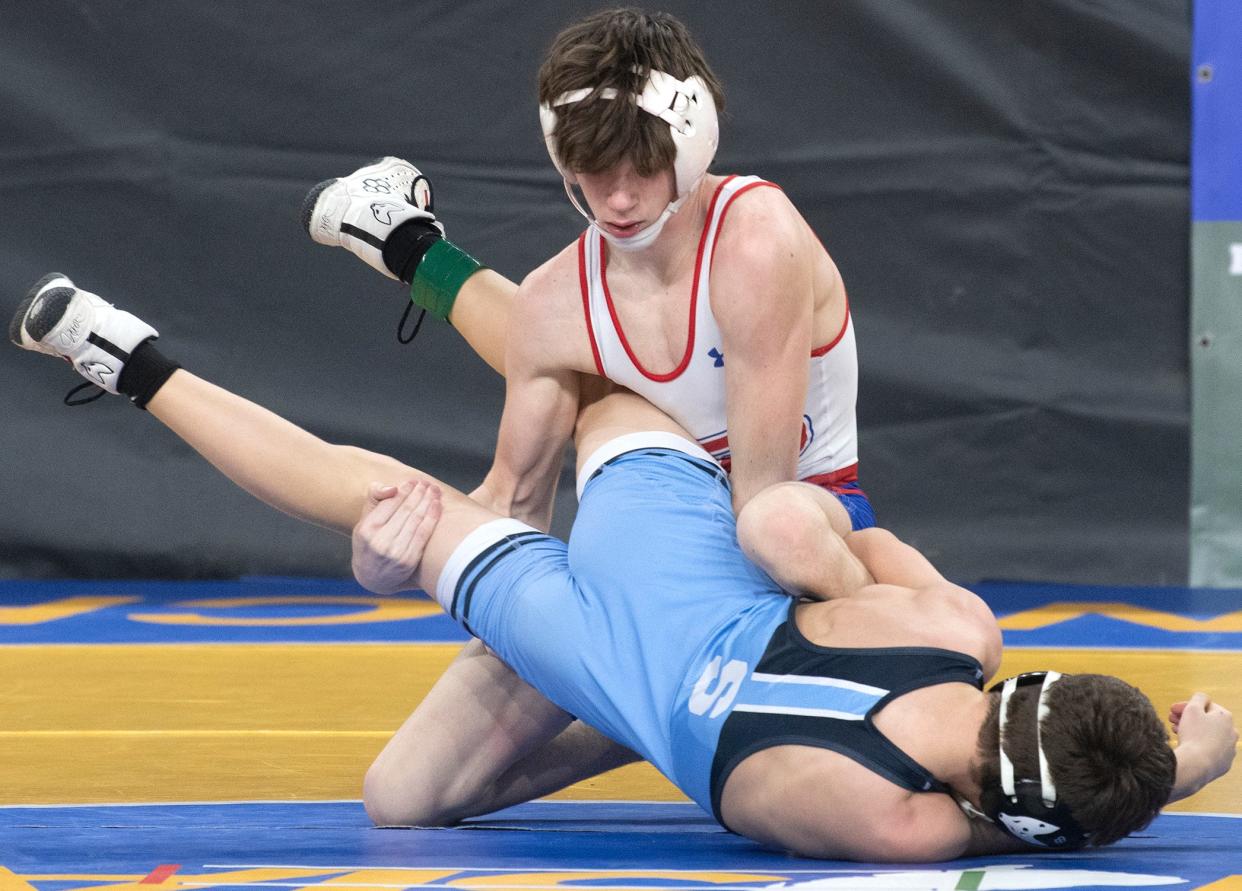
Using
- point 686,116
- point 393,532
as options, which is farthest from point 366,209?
point 686,116

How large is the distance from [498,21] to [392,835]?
11.4 feet

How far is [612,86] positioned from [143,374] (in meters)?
1.17

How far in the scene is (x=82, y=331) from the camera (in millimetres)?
3387

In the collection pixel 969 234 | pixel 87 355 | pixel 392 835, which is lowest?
pixel 392 835

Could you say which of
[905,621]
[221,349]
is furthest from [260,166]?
[905,621]

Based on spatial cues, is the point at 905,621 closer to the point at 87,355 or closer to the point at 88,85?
the point at 87,355

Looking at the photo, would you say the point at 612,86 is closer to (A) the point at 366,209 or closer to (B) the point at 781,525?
(B) the point at 781,525

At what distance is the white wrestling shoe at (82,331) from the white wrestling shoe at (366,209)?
51cm

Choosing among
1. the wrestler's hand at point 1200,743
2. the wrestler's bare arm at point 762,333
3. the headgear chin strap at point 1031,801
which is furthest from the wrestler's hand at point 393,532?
the wrestler's hand at point 1200,743

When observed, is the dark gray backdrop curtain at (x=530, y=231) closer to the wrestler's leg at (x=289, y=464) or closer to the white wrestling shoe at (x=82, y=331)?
the white wrestling shoe at (x=82, y=331)

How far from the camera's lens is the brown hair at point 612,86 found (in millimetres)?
2752

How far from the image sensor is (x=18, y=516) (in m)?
5.62

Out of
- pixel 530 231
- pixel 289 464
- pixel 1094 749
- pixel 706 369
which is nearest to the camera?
pixel 1094 749

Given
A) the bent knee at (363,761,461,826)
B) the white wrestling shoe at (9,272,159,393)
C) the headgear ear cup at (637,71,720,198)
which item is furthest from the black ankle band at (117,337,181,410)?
the headgear ear cup at (637,71,720,198)
